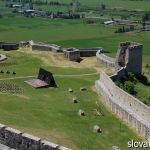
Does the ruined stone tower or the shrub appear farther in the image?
the ruined stone tower

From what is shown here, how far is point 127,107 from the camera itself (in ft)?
136

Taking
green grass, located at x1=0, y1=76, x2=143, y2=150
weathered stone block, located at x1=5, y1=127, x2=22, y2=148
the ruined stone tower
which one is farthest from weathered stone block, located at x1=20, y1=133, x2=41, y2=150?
the ruined stone tower

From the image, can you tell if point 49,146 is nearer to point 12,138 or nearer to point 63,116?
point 12,138

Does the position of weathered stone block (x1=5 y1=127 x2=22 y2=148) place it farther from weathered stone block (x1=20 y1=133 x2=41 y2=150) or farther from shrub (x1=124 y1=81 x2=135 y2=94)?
shrub (x1=124 y1=81 x2=135 y2=94)

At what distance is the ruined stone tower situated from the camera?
62.5 metres

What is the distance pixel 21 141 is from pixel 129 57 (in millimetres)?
37592

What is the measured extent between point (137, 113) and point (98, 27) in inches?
5025

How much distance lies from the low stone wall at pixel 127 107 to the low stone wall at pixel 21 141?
11.0 metres

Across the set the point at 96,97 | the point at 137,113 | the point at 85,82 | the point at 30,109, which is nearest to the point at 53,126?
the point at 30,109

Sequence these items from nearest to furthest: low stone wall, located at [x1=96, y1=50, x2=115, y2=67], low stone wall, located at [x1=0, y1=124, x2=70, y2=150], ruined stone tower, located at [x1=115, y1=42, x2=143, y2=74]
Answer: low stone wall, located at [x1=0, y1=124, x2=70, y2=150] → ruined stone tower, located at [x1=115, y1=42, x2=143, y2=74] → low stone wall, located at [x1=96, y1=50, x2=115, y2=67]

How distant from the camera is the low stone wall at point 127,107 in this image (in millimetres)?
36650

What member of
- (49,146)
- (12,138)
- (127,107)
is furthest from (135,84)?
(49,146)

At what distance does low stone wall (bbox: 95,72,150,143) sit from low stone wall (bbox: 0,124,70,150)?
11.0 metres

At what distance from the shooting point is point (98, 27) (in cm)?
16512
